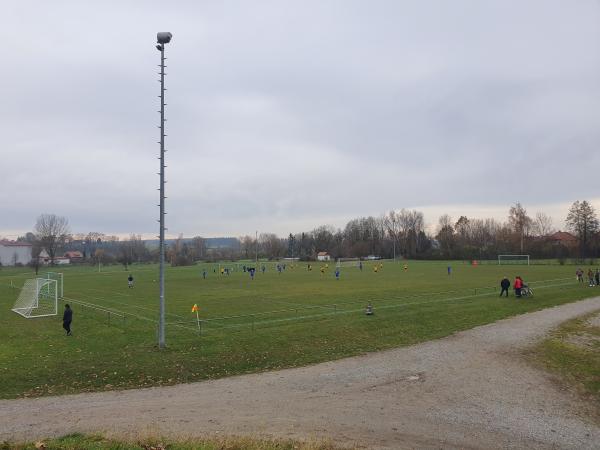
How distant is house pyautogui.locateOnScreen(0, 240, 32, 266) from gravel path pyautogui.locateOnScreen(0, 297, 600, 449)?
160912 mm

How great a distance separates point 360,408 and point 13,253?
174421 mm

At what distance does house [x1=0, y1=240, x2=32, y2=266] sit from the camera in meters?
153

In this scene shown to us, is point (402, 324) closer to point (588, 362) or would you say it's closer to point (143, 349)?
point (588, 362)

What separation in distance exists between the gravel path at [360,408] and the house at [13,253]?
160912 mm

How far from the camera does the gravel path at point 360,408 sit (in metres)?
9.13

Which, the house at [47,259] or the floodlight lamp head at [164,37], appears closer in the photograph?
the floodlight lamp head at [164,37]

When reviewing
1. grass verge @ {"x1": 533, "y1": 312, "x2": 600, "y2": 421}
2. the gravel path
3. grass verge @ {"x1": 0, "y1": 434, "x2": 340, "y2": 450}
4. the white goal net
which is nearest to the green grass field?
the white goal net

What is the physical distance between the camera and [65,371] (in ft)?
47.5

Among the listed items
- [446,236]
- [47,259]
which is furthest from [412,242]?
[47,259]

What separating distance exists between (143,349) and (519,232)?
5174 inches

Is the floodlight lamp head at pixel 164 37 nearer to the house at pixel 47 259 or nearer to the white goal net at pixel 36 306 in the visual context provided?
the white goal net at pixel 36 306

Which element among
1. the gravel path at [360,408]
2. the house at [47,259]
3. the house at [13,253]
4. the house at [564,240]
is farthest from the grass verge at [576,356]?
the house at [13,253]

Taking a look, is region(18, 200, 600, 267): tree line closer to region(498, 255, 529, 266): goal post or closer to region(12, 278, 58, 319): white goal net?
region(498, 255, 529, 266): goal post

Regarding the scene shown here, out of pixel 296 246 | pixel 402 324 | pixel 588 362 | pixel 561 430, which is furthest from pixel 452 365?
pixel 296 246
